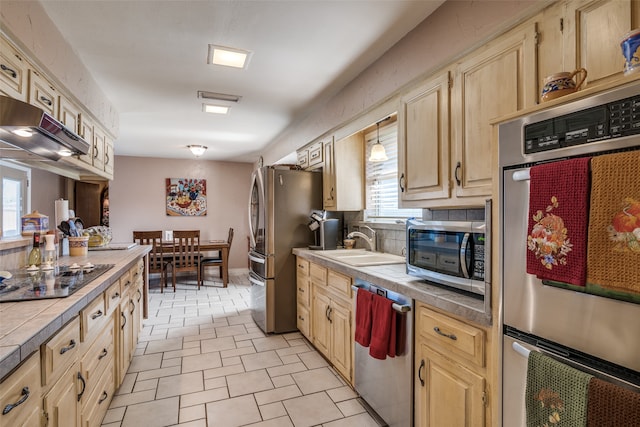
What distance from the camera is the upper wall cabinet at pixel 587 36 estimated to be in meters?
1.06

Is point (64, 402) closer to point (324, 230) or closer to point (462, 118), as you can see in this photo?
point (462, 118)

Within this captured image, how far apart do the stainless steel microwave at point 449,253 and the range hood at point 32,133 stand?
188cm

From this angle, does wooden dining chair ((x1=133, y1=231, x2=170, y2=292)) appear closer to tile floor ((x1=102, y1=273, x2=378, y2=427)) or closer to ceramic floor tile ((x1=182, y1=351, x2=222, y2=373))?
tile floor ((x1=102, y1=273, x2=378, y2=427))

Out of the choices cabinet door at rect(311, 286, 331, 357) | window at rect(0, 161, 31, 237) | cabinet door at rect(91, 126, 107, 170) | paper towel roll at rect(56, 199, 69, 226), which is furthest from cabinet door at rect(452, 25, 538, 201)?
paper towel roll at rect(56, 199, 69, 226)

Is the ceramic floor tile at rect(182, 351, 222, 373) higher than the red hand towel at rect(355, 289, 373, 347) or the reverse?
the reverse

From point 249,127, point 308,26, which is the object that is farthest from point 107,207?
point 308,26

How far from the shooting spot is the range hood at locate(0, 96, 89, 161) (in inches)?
53.6

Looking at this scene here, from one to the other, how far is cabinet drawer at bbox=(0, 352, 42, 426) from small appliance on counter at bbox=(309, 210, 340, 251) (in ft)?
8.04

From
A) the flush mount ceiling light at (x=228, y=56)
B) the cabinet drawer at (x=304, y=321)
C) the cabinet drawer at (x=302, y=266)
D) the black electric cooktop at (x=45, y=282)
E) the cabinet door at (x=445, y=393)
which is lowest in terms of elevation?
the cabinet drawer at (x=304, y=321)

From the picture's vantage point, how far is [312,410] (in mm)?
2076

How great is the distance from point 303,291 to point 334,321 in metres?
0.76

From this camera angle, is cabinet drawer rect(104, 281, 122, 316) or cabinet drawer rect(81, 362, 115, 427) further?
cabinet drawer rect(104, 281, 122, 316)

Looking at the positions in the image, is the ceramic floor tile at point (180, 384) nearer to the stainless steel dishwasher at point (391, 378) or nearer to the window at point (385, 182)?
the stainless steel dishwasher at point (391, 378)

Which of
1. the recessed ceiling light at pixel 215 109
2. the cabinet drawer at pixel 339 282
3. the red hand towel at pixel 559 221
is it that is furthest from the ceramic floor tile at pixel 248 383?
the recessed ceiling light at pixel 215 109
